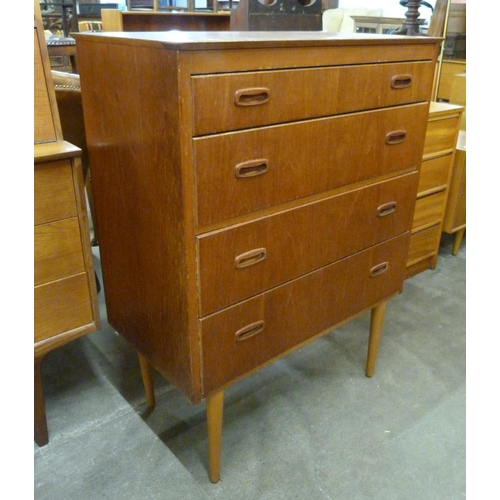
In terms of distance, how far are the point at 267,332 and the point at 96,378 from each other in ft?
2.56

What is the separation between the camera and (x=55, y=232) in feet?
3.89

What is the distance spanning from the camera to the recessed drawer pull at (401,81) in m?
1.24

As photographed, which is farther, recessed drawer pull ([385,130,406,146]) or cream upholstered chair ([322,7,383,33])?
cream upholstered chair ([322,7,383,33])

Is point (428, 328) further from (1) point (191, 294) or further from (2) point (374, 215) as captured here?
(1) point (191, 294)

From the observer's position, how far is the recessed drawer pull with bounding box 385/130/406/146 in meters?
1.31

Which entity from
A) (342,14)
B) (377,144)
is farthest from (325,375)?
(342,14)

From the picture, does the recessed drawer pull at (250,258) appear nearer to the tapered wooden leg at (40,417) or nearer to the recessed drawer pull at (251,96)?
the recessed drawer pull at (251,96)

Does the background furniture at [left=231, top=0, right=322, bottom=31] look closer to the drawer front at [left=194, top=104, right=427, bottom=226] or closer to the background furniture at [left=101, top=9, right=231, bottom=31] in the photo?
the drawer front at [left=194, top=104, right=427, bottom=226]

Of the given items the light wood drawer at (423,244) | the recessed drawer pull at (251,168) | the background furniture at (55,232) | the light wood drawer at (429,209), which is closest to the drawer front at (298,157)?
the recessed drawer pull at (251,168)

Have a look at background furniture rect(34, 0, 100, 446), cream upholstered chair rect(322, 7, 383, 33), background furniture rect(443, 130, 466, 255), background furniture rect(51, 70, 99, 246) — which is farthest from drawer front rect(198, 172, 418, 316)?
cream upholstered chair rect(322, 7, 383, 33)

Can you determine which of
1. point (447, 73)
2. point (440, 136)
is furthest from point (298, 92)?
point (447, 73)

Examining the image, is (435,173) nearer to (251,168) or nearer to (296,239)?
(296,239)

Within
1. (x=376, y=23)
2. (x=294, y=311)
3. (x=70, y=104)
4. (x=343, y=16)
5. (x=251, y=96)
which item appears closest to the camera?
(x=251, y=96)

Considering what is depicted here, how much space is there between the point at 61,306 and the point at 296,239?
62 cm
